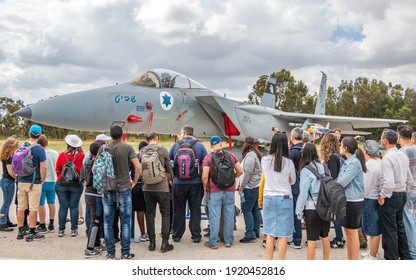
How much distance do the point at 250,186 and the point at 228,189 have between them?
0.40 metres

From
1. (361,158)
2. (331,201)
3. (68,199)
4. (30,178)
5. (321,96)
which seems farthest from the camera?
(321,96)

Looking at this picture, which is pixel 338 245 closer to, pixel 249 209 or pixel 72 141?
pixel 249 209

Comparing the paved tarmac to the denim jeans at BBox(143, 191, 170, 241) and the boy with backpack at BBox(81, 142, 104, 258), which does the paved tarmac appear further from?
the denim jeans at BBox(143, 191, 170, 241)

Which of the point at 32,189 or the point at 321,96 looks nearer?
the point at 32,189

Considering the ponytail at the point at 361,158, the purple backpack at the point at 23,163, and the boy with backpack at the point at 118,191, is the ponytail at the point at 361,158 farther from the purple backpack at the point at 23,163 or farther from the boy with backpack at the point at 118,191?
the purple backpack at the point at 23,163

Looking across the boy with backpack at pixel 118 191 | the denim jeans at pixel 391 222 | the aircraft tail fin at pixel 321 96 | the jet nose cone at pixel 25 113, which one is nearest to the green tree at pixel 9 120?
the jet nose cone at pixel 25 113

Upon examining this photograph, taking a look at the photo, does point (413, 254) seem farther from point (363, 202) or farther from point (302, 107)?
point (302, 107)

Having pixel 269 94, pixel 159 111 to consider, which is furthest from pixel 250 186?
pixel 269 94

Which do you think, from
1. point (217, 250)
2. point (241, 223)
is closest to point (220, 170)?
point (217, 250)

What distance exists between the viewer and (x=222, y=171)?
4602 millimetres

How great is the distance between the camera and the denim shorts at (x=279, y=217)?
374 cm

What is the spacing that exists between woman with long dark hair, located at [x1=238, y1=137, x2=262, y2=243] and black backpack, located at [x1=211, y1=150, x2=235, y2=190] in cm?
33
